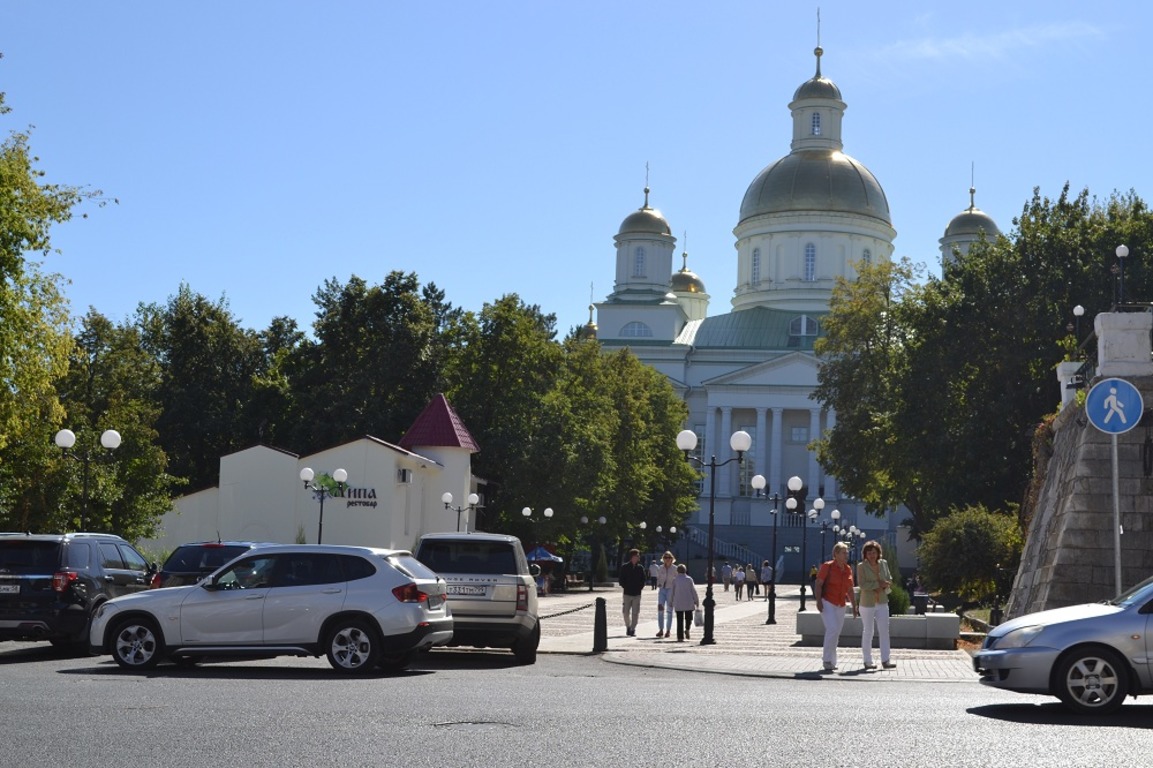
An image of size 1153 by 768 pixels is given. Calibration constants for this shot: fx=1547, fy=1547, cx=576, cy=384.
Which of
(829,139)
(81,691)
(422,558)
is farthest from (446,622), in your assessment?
(829,139)

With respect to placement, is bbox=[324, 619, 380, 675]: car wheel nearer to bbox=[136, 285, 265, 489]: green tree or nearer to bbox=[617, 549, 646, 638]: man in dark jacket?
bbox=[617, 549, 646, 638]: man in dark jacket

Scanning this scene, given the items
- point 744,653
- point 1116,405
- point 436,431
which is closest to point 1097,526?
point 744,653

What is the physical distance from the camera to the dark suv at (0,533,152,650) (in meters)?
19.2

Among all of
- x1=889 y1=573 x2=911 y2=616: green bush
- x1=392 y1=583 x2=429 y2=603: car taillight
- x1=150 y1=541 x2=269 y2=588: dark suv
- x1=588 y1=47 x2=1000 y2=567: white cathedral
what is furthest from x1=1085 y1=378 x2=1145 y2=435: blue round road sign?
x1=588 y1=47 x2=1000 y2=567: white cathedral

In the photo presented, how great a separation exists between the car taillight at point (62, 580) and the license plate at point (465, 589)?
4.75m

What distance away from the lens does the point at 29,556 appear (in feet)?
64.5

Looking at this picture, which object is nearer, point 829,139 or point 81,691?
point 81,691

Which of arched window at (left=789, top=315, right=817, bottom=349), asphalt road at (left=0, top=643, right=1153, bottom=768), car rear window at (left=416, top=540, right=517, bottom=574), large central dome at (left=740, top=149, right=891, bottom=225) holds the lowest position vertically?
asphalt road at (left=0, top=643, right=1153, bottom=768)

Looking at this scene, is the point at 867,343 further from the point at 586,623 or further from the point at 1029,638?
the point at 1029,638

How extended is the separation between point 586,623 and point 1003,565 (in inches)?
365

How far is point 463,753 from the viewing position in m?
10.2

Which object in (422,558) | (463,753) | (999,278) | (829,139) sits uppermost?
(829,139)

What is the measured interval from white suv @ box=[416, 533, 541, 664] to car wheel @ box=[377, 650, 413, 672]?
5.06 feet

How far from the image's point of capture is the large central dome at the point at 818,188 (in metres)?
103
